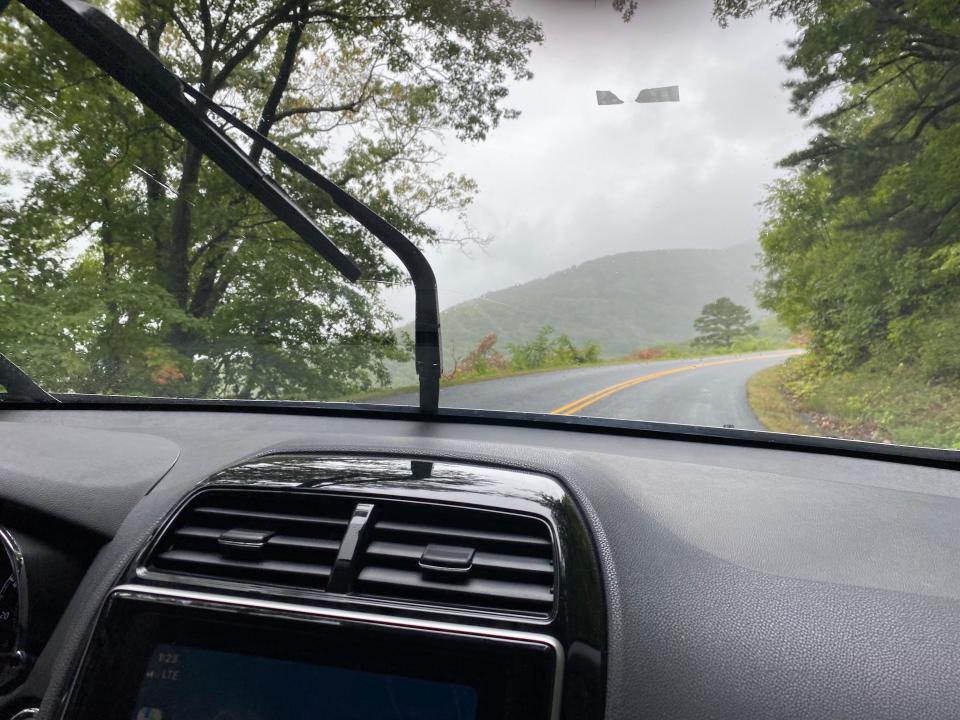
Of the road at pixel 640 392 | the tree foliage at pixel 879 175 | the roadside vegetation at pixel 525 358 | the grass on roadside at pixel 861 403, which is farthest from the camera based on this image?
the roadside vegetation at pixel 525 358

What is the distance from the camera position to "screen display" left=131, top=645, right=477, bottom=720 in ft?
5.12

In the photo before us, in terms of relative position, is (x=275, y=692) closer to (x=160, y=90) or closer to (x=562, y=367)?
(x=562, y=367)

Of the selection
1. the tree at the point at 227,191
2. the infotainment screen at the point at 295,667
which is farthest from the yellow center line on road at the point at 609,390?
the infotainment screen at the point at 295,667

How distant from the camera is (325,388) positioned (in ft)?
11.5

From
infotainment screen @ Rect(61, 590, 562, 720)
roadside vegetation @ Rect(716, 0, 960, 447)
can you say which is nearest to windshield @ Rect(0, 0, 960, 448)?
roadside vegetation @ Rect(716, 0, 960, 447)

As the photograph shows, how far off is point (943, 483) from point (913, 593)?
2.80 ft

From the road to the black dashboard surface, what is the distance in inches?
5.9

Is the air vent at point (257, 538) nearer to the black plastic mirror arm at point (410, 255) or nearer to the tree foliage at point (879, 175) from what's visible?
the black plastic mirror arm at point (410, 255)

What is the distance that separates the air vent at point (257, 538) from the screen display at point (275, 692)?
0.73 ft

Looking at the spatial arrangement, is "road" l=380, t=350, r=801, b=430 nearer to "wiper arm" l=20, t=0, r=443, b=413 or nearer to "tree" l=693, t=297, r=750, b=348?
"tree" l=693, t=297, r=750, b=348

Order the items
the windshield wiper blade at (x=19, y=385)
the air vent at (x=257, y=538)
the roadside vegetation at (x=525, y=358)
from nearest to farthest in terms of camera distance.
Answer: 1. the air vent at (x=257, y=538)
2. the roadside vegetation at (x=525, y=358)
3. the windshield wiper blade at (x=19, y=385)

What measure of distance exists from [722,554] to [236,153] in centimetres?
243

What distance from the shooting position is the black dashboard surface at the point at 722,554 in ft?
5.23

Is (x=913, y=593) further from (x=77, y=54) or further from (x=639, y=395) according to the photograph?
(x=77, y=54)
